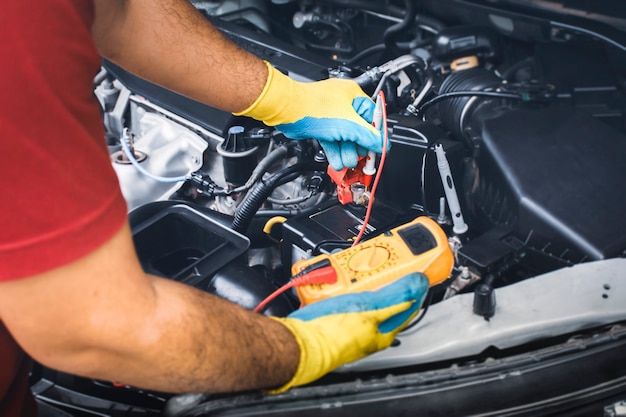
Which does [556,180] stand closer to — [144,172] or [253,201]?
[253,201]

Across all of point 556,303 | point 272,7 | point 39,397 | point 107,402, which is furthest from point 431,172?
point 272,7

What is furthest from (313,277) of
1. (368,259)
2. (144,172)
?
(144,172)

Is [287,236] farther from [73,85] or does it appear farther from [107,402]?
[73,85]

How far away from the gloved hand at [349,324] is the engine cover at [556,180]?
355mm

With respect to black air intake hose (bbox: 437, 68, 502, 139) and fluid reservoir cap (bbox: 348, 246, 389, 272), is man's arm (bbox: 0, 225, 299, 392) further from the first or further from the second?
black air intake hose (bbox: 437, 68, 502, 139)

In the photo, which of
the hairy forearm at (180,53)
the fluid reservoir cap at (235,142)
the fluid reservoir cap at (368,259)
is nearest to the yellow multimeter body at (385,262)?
the fluid reservoir cap at (368,259)

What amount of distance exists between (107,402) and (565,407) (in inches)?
32.4

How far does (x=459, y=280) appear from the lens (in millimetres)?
1163

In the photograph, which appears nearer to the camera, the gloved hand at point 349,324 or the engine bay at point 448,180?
the gloved hand at point 349,324

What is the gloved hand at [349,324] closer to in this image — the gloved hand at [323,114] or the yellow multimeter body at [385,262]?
the yellow multimeter body at [385,262]

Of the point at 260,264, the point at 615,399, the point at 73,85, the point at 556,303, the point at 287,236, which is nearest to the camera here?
the point at 73,85

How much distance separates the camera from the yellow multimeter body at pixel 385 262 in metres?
1.08

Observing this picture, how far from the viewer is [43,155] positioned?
692 millimetres

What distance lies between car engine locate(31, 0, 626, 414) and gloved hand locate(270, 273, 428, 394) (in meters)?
0.06
